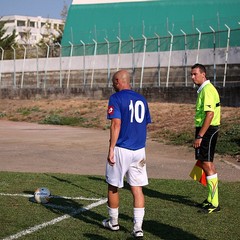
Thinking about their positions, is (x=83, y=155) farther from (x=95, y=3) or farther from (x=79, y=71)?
(x=95, y=3)

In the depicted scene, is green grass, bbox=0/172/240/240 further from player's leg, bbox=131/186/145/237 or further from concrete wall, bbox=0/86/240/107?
concrete wall, bbox=0/86/240/107

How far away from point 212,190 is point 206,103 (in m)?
1.28

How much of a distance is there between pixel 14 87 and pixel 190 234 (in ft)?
105

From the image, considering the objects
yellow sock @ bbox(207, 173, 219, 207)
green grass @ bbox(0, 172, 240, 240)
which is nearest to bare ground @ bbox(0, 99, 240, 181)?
green grass @ bbox(0, 172, 240, 240)

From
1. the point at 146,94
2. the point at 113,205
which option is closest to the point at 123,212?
the point at 113,205

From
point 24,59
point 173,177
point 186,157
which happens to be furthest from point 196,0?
point 173,177

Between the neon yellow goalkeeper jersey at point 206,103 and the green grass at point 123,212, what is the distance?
132cm

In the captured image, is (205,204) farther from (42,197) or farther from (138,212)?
(42,197)

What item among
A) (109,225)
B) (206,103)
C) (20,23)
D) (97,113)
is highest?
(20,23)

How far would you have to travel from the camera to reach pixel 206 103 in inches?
324

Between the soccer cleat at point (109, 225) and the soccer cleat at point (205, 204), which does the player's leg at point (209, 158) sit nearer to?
the soccer cleat at point (205, 204)

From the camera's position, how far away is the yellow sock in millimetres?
8352

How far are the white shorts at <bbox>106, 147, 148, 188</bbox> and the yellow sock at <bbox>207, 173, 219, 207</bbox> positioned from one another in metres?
1.83

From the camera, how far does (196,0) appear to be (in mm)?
37000
